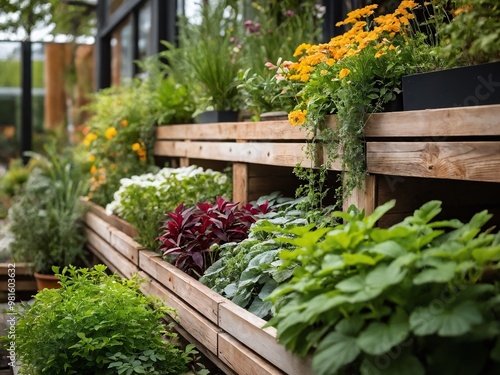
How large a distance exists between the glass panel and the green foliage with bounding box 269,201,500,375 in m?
5.22

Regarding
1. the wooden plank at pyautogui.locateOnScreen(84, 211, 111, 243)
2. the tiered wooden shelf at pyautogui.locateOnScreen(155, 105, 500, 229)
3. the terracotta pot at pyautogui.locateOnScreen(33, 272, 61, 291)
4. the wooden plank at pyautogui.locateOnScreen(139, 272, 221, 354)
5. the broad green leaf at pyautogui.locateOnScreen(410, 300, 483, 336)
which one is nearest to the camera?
the broad green leaf at pyautogui.locateOnScreen(410, 300, 483, 336)

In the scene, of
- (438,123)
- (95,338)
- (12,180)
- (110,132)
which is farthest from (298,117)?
(12,180)

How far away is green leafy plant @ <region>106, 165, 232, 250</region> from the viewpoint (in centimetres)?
343

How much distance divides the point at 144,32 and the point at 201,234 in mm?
4412

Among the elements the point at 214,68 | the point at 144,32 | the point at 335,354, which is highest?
the point at 144,32

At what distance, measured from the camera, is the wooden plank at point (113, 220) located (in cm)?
383

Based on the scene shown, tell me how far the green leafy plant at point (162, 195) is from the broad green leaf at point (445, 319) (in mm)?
2156

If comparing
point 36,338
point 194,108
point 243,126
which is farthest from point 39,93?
point 36,338

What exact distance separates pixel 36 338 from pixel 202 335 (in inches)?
23.7

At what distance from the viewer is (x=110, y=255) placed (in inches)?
159

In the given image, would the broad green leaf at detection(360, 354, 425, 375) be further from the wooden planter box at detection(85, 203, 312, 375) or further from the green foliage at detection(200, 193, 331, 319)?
the green foliage at detection(200, 193, 331, 319)

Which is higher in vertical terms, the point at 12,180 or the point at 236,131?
the point at 236,131

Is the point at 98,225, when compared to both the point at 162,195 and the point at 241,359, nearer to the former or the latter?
the point at 162,195

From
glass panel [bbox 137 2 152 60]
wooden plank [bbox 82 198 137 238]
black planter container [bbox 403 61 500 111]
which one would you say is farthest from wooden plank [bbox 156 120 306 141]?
glass panel [bbox 137 2 152 60]
